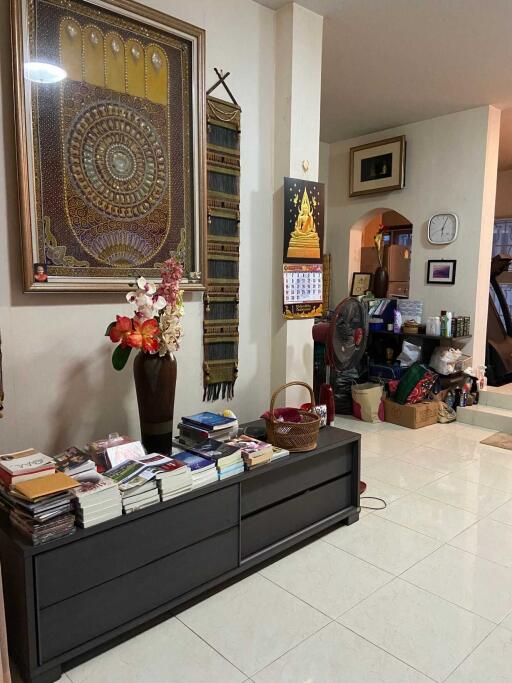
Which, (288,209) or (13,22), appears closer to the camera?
(13,22)

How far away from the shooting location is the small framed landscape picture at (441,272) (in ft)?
16.8

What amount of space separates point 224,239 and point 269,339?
28.2 inches

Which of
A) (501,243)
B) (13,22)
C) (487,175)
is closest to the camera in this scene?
(13,22)

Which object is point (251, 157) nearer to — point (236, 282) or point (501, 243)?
point (236, 282)

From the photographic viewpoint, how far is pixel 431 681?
66.2 inches

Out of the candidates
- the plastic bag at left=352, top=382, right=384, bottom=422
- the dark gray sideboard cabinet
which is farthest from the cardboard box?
the dark gray sideboard cabinet

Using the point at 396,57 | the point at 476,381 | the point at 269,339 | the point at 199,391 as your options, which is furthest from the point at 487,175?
the point at 199,391

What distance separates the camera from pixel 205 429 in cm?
242

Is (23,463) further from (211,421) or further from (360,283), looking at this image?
(360,283)

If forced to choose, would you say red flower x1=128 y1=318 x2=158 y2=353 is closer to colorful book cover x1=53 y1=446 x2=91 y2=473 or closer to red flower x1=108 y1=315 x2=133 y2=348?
red flower x1=108 y1=315 x2=133 y2=348

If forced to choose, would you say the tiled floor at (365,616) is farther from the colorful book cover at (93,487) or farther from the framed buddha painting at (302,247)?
the framed buddha painting at (302,247)

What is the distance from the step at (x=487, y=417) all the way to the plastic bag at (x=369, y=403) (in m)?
0.79

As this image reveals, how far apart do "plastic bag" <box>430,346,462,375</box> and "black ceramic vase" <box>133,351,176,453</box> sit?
338cm

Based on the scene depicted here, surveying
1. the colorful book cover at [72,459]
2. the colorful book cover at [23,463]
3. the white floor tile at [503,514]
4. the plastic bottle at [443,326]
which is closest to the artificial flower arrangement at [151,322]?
the colorful book cover at [72,459]
